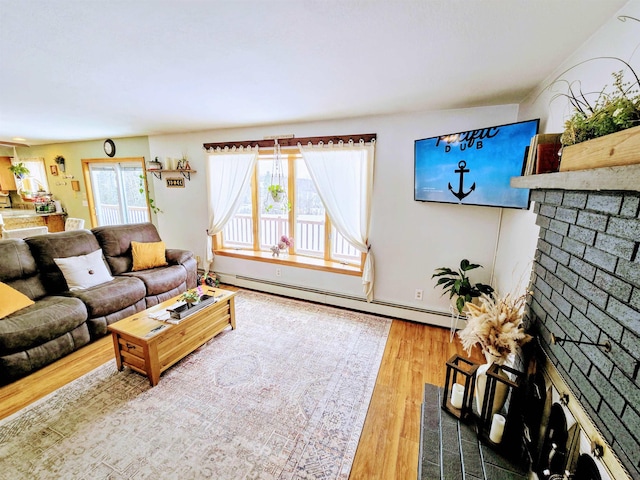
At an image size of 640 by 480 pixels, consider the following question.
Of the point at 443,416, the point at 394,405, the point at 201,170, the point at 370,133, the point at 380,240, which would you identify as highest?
the point at 370,133

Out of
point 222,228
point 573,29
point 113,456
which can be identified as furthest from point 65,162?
point 573,29

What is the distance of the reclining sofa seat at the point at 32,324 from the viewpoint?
2041mm

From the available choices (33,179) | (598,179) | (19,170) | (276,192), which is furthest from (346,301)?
(33,179)

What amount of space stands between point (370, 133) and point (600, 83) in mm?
1900

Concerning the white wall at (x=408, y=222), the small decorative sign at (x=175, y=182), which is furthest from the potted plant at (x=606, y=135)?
the small decorative sign at (x=175, y=182)

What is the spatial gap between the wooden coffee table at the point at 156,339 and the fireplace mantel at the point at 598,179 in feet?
8.54

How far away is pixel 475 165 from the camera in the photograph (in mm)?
2279

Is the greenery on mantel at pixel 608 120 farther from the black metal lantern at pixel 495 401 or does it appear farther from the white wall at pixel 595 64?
the black metal lantern at pixel 495 401

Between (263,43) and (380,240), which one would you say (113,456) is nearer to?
(263,43)

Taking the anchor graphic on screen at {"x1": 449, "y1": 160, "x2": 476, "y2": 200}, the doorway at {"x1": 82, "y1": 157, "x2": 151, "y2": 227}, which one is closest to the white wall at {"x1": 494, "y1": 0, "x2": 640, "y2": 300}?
the anchor graphic on screen at {"x1": 449, "y1": 160, "x2": 476, "y2": 200}

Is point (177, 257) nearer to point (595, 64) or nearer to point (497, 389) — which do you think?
point (497, 389)

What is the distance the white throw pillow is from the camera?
275 cm

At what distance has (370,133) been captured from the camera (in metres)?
2.96

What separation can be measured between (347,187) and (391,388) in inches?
83.9
